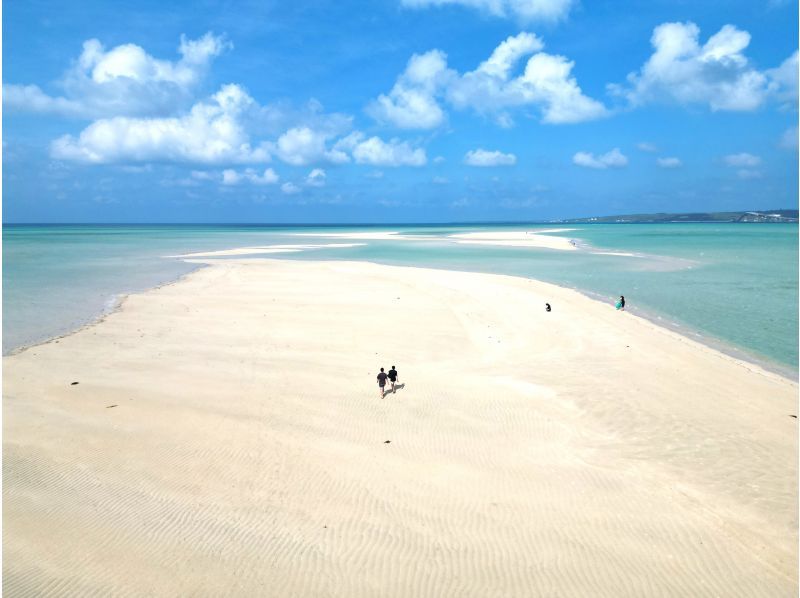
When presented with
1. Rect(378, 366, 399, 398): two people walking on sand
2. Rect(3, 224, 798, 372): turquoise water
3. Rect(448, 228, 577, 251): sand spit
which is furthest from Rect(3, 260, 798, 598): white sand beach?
Rect(448, 228, 577, 251): sand spit

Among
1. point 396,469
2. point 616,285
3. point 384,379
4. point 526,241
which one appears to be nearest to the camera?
point 396,469

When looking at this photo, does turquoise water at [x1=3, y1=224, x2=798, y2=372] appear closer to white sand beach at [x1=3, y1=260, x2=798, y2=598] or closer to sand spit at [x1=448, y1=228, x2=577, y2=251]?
white sand beach at [x1=3, y1=260, x2=798, y2=598]

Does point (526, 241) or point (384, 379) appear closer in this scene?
point (384, 379)

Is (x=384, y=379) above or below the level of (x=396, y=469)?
above

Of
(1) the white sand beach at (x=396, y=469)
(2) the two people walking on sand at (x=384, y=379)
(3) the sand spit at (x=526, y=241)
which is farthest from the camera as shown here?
(3) the sand spit at (x=526, y=241)

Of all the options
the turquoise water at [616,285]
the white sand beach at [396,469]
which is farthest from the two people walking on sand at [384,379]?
the turquoise water at [616,285]

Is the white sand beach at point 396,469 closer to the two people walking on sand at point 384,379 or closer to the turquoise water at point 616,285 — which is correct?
the two people walking on sand at point 384,379

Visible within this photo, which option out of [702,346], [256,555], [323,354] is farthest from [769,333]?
[256,555]

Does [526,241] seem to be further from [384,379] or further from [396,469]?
[396,469]

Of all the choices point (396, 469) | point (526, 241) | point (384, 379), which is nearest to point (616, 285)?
point (384, 379)

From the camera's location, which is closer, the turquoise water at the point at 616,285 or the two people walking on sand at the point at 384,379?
the two people walking on sand at the point at 384,379
